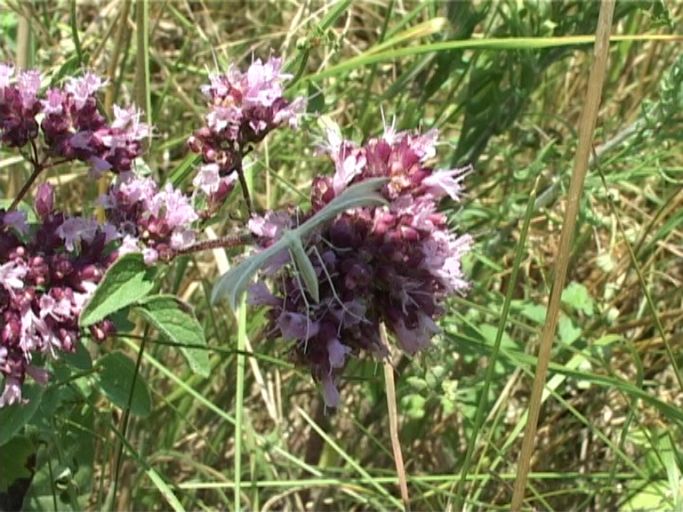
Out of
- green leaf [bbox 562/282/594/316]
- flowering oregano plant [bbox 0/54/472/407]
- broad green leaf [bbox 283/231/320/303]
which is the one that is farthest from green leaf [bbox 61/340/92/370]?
green leaf [bbox 562/282/594/316]

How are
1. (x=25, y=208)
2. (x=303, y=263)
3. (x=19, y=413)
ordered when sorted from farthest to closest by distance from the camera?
(x=25, y=208), (x=19, y=413), (x=303, y=263)

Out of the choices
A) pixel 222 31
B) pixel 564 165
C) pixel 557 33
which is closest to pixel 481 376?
pixel 564 165

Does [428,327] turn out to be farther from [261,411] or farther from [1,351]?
[261,411]

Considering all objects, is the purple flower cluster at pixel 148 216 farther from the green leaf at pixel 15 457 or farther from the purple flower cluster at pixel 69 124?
the green leaf at pixel 15 457

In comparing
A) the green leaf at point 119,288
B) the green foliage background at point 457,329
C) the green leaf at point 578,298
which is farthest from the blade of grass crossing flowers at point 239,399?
the green leaf at point 578,298

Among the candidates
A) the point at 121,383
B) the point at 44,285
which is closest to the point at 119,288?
the point at 44,285

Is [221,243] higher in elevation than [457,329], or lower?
higher

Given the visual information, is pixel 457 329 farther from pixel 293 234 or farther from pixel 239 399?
pixel 293 234
